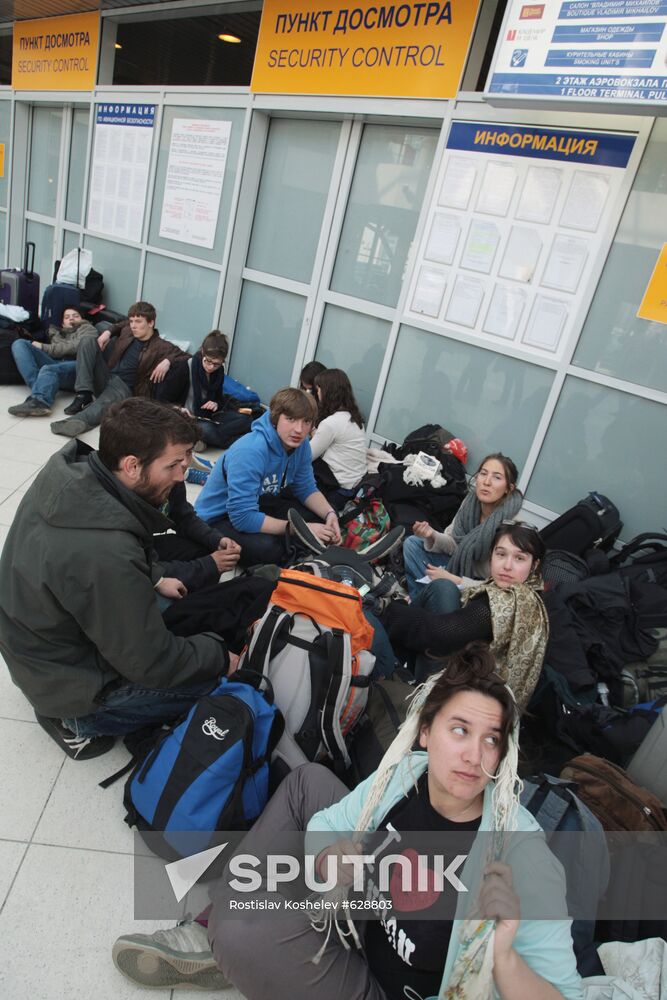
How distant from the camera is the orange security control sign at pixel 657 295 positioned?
11.2 feet

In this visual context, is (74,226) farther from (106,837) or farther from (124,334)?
(106,837)

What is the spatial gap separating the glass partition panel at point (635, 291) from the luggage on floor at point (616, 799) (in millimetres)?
2445

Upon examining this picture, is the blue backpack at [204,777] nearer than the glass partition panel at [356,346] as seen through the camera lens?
Yes

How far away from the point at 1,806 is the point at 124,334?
4773 mm

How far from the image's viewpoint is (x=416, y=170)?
4578 millimetres

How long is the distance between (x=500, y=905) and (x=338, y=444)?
10.6 ft

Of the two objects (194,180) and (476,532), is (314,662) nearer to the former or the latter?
(476,532)

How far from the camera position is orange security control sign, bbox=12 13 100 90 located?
7.16 m

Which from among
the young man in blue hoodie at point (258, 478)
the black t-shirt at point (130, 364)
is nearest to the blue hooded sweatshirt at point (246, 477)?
the young man in blue hoodie at point (258, 478)

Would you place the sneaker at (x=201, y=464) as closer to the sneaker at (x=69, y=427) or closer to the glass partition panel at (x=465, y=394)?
the sneaker at (x=69, y=427)

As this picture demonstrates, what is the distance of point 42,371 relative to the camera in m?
5.58

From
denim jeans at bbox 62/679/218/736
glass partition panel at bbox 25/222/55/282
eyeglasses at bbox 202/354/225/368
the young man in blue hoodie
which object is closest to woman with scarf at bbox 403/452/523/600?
the young man in blue hoodie

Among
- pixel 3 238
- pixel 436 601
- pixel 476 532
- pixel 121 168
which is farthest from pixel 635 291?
pixel 3 238

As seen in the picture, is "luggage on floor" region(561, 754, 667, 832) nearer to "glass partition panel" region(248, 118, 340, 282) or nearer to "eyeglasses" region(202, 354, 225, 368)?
"eyeglasses" region(202, 354, 225, 368)
